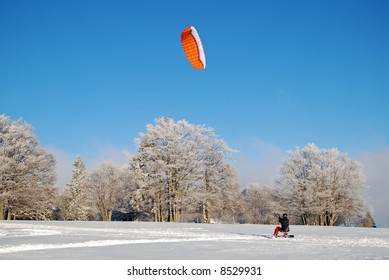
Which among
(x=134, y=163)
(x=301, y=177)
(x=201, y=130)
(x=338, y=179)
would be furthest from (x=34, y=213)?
(x=338, y=179)

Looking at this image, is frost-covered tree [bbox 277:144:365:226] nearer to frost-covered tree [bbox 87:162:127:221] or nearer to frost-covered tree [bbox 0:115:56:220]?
frost-covered tree [bbox 87:162:127:221]

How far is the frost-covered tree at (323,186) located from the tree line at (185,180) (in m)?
0.12

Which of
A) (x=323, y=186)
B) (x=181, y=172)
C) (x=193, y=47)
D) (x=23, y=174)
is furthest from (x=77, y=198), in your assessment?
(x=193, y=47)

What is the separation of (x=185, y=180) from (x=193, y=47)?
29.9 m

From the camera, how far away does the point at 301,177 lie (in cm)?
5469

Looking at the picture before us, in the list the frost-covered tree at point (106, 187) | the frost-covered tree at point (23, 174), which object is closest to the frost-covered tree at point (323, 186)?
the frost-covered tree at point (106, 187)

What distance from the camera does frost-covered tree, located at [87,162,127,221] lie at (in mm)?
61938

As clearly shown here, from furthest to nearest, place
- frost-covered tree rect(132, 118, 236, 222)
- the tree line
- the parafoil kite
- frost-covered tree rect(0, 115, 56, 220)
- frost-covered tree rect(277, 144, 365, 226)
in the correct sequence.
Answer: frost-covered tree rect(277, 144, 365, 226) → frost-covered tree rect(132, 118, 236, 222) → the tree line → frost-covered tree rect(0, 115, 56, 220) → the parafoil kite

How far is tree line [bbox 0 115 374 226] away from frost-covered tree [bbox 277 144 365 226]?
12cm

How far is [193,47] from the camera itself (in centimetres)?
1789

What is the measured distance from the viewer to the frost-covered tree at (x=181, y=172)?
151 ft

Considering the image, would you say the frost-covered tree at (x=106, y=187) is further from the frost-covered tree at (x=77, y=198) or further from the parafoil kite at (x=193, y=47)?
the parafoil kite at (x=193, y=47)

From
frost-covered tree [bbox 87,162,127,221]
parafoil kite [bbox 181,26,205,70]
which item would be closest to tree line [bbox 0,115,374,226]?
frost-covered tree [bbox 87,162,127,221]
